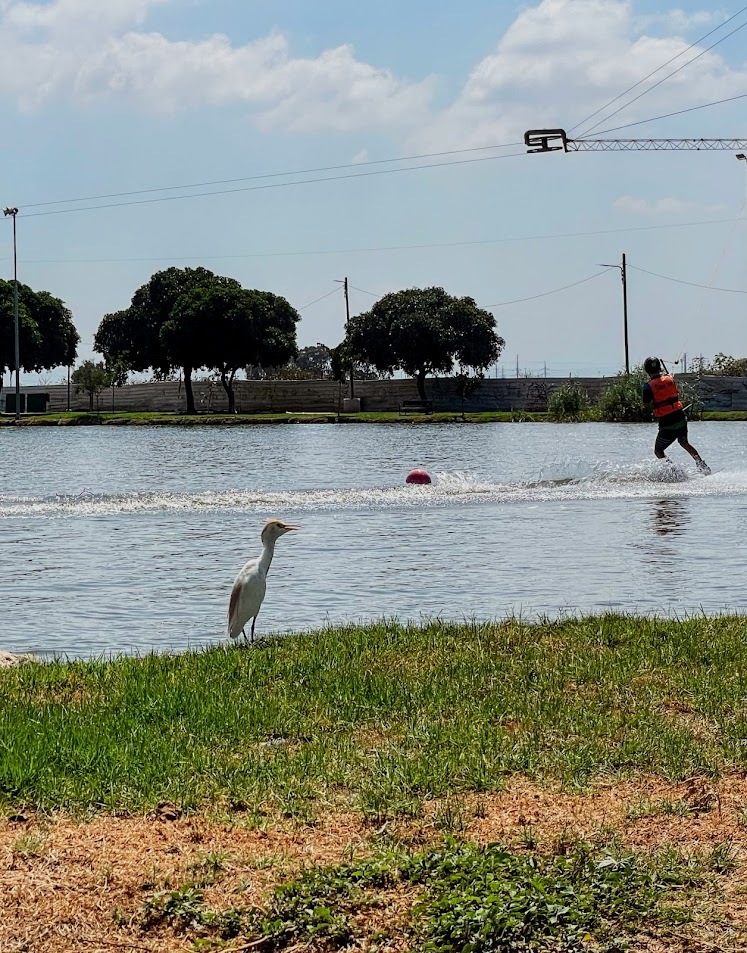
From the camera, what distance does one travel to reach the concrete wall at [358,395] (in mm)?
78688

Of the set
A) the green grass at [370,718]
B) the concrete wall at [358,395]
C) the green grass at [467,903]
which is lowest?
the green grass at [467,903]

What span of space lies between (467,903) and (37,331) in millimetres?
102877

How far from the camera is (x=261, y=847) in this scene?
500 centimetres

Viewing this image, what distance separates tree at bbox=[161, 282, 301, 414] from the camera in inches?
3469

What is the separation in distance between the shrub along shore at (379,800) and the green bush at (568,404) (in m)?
63.8

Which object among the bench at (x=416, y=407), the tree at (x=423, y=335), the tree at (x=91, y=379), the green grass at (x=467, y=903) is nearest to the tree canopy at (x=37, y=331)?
the tree at (x=91, y=379)

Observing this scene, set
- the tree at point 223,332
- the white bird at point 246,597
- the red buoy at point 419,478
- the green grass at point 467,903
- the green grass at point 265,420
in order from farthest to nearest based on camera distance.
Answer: the tree at point 223,332
the green grass at point 265,420
the red buoy at point 419,478
the white bird at point 246,597
the green grass at point 467,903

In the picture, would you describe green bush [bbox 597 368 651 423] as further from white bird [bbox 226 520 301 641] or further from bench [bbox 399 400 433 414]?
white bird [bbox 226 520 301 641]

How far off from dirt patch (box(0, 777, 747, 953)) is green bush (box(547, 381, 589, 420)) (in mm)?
66486

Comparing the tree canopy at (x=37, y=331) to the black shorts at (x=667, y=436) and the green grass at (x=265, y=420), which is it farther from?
the black shorts at (x=667, y=436)

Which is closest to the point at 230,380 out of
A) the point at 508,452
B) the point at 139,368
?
the point at 139,368

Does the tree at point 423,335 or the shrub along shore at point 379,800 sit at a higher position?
the tree at point 423,335

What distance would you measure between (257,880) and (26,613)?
7.30 m

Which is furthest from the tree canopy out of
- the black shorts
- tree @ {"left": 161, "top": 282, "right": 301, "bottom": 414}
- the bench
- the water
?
the black shorts
